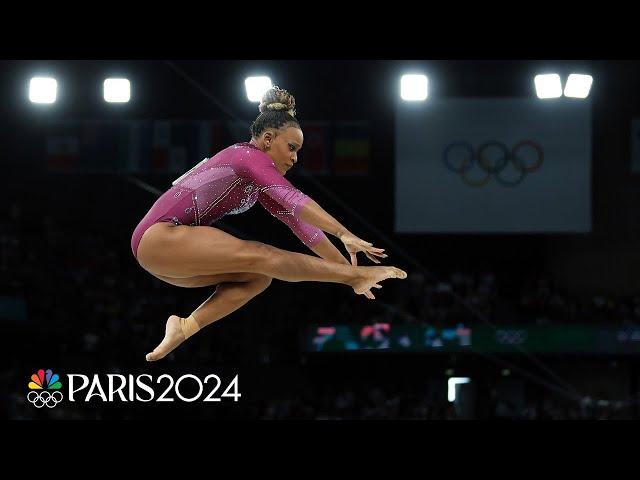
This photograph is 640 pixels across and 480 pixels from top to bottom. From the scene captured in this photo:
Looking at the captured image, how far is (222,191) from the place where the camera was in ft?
17.1

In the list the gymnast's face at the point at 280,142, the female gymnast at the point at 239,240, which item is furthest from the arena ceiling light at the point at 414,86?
the gymnast's face at the point at 280,142

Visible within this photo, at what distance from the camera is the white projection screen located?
32.4 ft

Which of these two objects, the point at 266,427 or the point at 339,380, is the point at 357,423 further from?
the point at 339,380

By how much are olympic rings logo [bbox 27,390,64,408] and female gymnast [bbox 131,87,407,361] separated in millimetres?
1393

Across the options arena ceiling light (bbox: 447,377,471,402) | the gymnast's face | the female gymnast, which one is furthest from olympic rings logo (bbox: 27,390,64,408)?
arena ceiling light (bbox: 447,377,471,402)

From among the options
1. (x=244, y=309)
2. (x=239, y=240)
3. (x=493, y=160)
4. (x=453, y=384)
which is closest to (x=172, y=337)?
(x=239, y=240)

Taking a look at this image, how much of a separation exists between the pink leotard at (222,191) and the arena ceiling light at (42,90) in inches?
103

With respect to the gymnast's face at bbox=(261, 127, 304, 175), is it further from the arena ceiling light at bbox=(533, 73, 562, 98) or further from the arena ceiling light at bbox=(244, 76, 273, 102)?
the arena ceiling light at bbox=(533, 73, 562, 98)

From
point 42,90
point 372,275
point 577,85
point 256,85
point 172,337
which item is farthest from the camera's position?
point 577,85

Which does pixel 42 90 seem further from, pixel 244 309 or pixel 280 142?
pixel 244 309

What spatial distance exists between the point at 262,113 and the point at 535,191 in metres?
5.33

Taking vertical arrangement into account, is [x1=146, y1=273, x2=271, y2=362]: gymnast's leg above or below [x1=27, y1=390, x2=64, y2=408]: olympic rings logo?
above

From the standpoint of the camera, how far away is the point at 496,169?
10.1 meters

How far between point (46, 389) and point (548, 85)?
428 centimetres
